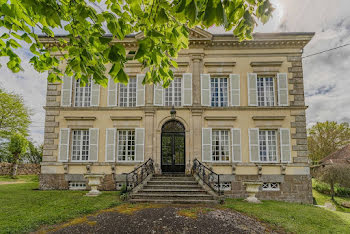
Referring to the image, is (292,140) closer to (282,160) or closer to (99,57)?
(282,160)

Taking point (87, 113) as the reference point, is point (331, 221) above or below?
below

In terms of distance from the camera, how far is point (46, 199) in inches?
348

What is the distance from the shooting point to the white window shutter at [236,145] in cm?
1165

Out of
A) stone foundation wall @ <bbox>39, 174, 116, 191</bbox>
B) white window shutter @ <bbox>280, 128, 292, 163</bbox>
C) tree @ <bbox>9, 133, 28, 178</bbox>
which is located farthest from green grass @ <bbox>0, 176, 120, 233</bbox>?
tree @ <bbox>9, 133, 28, 178</bbox>

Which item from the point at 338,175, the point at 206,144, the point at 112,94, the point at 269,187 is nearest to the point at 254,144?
the point at 269,187

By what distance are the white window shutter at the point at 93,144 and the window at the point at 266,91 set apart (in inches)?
362

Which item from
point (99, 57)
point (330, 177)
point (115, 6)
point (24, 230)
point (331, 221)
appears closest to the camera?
point (115, 6)

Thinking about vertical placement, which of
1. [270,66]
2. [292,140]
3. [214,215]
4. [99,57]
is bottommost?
[214,215]

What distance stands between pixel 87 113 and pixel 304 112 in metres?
11.8

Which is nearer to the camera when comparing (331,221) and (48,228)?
(48,228)

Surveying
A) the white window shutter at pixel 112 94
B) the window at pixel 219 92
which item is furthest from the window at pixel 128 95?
the window at pixel 219 92

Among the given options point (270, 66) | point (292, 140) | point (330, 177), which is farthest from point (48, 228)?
point (330, 177)

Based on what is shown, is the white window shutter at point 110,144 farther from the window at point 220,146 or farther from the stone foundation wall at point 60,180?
the window at point 220,146

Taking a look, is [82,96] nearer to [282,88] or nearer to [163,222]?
[163,222]
